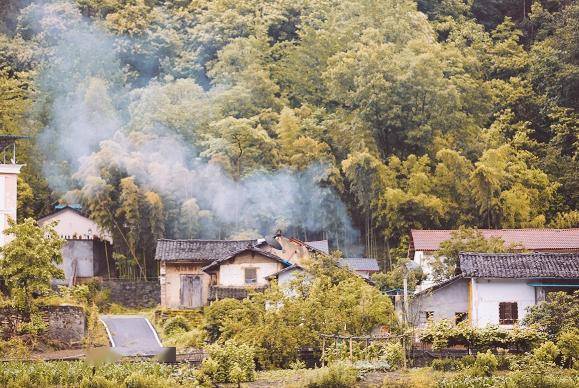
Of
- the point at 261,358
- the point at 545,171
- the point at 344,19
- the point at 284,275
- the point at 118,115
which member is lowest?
the point at 261,358

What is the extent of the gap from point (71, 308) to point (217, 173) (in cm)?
1457

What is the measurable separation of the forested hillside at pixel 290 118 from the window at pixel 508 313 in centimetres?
1058

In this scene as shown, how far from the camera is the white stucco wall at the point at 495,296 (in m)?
35.0

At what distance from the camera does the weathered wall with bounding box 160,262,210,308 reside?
43.5 metres

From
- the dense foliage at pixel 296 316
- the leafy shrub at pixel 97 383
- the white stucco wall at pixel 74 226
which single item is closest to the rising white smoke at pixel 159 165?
the white stucco wall at pixel 74 226

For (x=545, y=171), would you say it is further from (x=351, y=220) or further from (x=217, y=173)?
(x=217, y=173)

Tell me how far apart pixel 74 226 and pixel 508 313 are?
835 inches

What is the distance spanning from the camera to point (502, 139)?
51.1 m

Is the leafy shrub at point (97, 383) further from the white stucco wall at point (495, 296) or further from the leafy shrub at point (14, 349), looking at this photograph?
the white stucco wall at point (495, 296)

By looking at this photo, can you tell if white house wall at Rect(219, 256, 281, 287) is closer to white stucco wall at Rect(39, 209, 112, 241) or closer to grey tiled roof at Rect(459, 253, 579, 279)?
white stucco wall at Rect(39, 209, 112, 241)

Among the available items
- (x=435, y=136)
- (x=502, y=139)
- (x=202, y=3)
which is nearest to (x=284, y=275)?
(x=435, y=136)

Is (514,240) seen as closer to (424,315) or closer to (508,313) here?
(508,313)

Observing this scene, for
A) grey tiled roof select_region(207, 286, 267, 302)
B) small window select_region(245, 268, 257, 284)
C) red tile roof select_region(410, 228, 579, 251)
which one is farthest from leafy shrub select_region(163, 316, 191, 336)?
red tile roof select_region(410, 228, 579, 251)

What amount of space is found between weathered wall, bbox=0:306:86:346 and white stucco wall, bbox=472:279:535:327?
40.8ft
